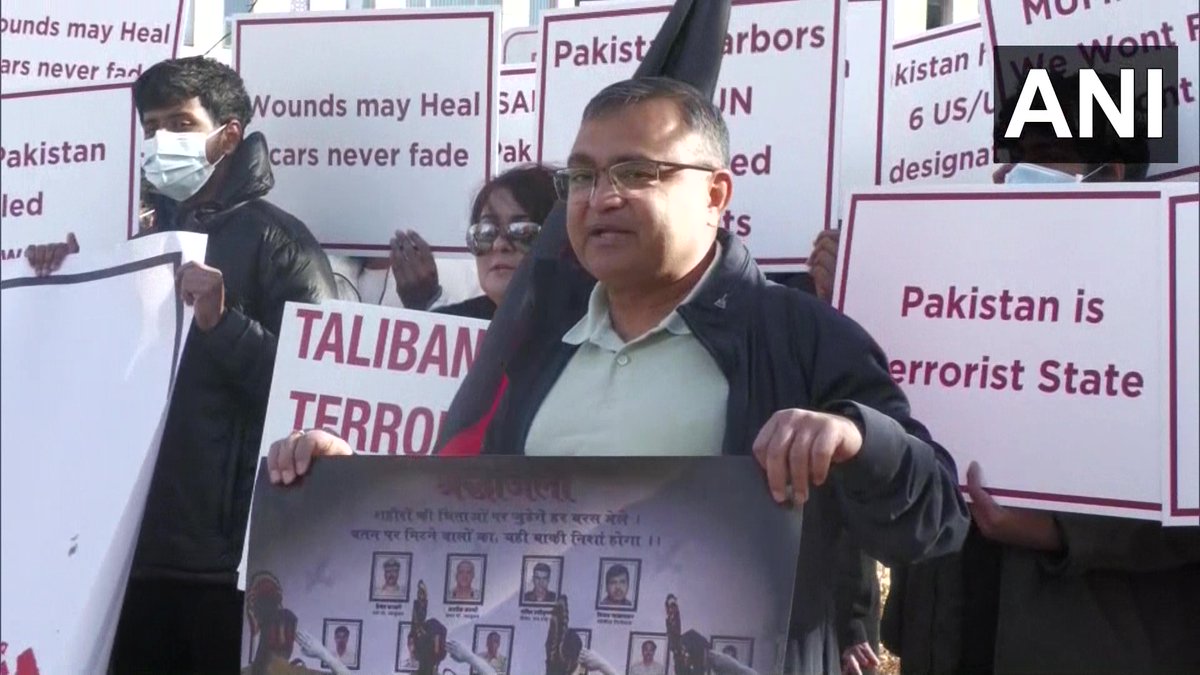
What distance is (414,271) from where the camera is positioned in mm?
4574

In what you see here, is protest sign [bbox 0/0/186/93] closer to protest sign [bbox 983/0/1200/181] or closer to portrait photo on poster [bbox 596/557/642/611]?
protest sign [bbox 983/0/1200/181]

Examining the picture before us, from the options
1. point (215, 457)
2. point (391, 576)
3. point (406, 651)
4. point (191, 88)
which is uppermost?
point (191, 88)

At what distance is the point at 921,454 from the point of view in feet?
8.27

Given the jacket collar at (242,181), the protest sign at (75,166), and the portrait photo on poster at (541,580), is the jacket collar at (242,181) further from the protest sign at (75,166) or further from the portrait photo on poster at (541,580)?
the portrait photo on poster at (541,580)

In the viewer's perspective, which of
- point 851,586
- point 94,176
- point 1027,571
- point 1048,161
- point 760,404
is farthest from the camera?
point 94,176

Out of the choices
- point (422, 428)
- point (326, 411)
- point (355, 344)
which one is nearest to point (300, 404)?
point (326, 411)

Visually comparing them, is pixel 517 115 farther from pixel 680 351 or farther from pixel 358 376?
pixel 680 351

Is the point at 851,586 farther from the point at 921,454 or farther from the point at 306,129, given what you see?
the point at 306,129

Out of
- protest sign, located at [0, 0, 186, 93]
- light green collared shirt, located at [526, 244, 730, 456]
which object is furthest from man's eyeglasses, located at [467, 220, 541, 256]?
protest sign, located at [0, 0, 186, 93]

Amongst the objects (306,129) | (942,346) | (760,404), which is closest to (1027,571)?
(942,346)

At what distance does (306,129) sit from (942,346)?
6.57ft

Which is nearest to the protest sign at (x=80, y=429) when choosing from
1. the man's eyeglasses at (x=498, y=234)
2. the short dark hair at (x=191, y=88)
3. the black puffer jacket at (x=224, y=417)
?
the black puffer jacket at (x=224, y=417)

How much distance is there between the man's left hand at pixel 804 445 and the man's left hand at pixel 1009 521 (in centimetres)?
99

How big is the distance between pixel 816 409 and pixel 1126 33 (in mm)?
1499
